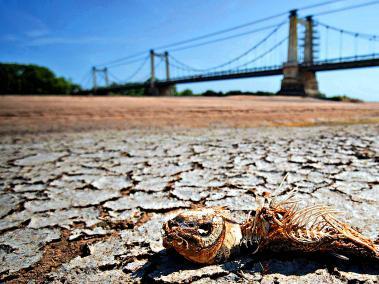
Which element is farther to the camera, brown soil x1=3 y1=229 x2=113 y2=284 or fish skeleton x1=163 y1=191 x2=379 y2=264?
brown soil x1=3 y1=229 x2=113 y2=284

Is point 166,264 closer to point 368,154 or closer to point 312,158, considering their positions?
point 312,158

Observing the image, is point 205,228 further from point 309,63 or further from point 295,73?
point 309,63

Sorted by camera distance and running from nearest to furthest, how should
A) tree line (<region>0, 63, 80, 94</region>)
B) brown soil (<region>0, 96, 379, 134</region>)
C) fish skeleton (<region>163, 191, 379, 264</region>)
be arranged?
fish skeleton (<region>163, 191, 379, 264</region>) → brown soil (<region>0, 96, 379, 134</region>) → tree line (<region>0, 63, 80, 94</region>)

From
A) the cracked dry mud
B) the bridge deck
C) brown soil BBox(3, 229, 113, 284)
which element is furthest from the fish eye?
the bridge deck

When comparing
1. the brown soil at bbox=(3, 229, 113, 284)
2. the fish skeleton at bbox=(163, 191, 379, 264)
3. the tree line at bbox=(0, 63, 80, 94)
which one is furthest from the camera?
the tree line at bbox=(0, 63, 80, 94)

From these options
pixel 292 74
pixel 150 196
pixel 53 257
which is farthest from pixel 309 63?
pixel 53 257

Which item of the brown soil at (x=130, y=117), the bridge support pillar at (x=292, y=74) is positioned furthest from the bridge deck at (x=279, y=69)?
the brown soil at (x=130, y=117)

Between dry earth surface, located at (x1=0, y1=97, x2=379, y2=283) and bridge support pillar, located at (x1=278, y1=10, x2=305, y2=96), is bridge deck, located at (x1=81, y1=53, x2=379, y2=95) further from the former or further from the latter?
dry earth surface, located at (x1=0, y1=97, x2=379, y2=283)

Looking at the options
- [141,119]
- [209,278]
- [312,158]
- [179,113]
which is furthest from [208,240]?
[179,113]
